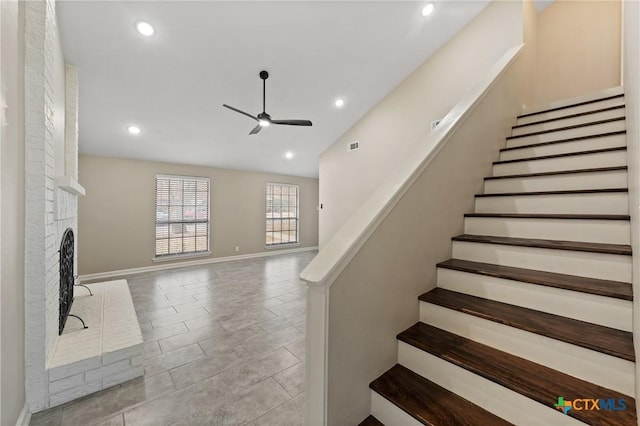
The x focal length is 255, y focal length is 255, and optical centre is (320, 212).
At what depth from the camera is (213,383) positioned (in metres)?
2.04

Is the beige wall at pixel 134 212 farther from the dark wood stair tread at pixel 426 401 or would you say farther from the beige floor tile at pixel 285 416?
the dark wood stair tread at pixel 426 401

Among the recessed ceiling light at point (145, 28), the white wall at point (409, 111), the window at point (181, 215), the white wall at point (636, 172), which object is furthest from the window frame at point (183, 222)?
the white wall at point (636, 172)

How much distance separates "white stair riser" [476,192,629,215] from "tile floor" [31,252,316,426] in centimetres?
→ 210

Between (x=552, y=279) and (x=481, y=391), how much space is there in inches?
27.5

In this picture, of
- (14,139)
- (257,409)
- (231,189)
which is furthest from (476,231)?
(231,189)

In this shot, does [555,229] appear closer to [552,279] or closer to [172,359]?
[552,279]

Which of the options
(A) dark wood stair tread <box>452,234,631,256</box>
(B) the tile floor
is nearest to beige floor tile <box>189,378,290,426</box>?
(B) the tile floor

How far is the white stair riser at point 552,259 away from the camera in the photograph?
50.2 inches

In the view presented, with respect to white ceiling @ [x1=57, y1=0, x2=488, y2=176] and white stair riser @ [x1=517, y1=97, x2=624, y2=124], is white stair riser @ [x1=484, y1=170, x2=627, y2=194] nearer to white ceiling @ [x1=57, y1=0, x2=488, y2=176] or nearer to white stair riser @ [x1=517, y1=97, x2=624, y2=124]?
white stair riser @ [x1=517, y1=97, x2=624, y2=124]

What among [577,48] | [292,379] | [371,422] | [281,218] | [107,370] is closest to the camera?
[371,422]

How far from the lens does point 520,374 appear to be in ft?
3.51

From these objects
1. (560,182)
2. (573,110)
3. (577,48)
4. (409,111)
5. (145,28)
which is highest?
(577,48)

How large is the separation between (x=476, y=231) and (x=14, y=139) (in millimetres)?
3031

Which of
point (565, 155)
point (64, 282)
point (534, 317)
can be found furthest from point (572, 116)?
point (64, 282)
